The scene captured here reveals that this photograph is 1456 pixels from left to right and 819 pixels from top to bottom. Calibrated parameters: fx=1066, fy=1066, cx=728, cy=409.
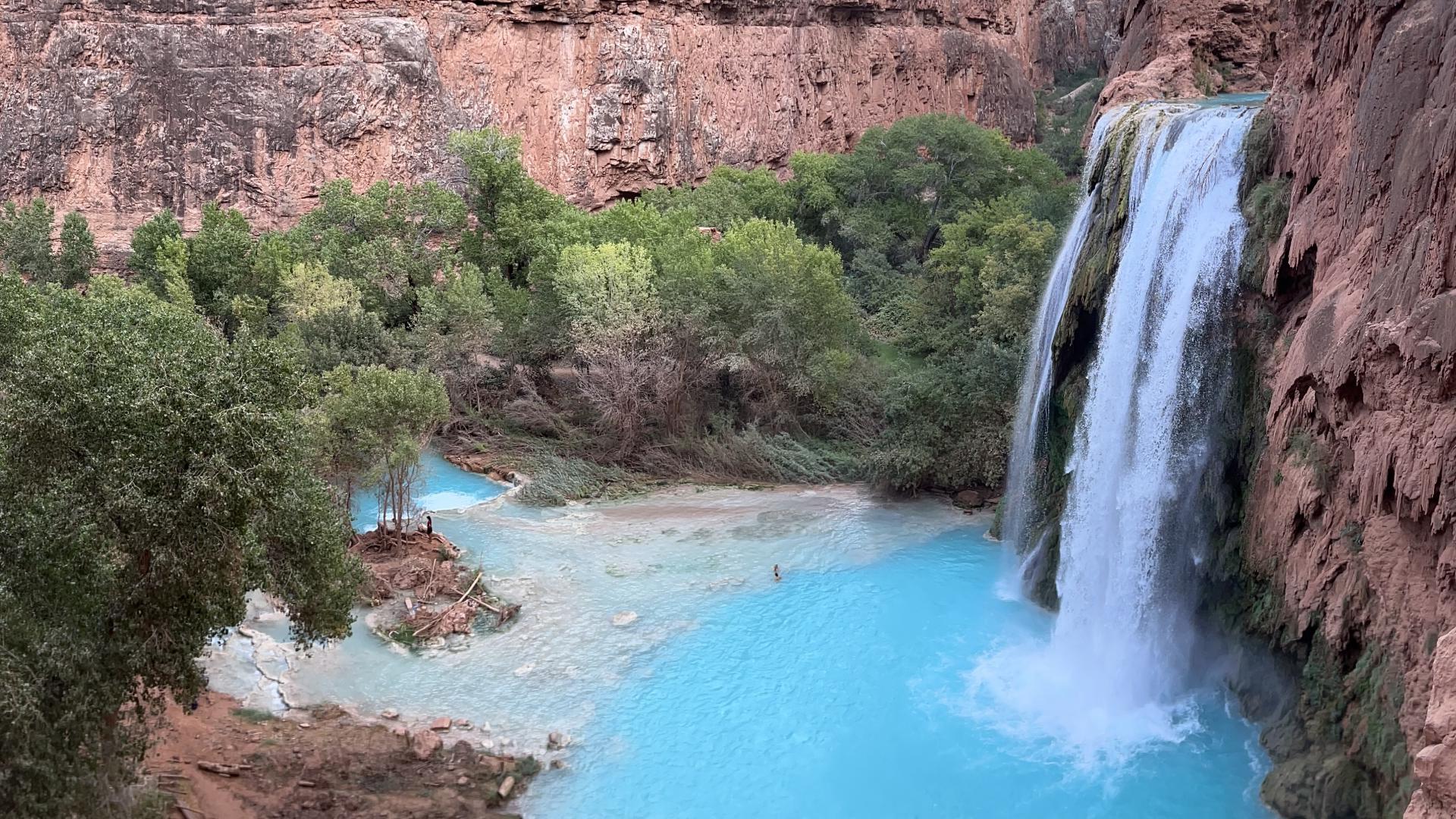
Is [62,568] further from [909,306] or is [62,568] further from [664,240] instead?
[909,306]

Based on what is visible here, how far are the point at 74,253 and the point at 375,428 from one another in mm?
21157

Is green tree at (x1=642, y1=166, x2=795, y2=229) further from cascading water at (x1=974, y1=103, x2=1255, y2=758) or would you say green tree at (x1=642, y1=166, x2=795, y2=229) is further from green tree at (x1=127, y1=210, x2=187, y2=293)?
cascading water at (x1=974, y1=103, x2=1255, y2=758)

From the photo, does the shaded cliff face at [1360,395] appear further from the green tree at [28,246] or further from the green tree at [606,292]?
the green tree at [28,246]

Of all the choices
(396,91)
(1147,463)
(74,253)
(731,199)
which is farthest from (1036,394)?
(74,253)

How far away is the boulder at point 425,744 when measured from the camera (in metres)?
13.7

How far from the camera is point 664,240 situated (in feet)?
96.4

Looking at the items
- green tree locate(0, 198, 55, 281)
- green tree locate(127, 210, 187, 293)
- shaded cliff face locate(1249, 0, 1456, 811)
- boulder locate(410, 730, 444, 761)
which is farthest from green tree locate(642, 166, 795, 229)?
boulder locate(410, 730, 444, 761)

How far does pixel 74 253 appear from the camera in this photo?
34.0m

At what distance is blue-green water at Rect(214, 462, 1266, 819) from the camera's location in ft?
43.7

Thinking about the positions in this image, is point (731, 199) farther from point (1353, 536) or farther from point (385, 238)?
point (1353, 536)

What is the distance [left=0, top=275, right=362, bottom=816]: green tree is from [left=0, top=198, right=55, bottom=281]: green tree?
2833 centimetres

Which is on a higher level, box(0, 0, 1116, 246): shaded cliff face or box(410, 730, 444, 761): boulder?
box(0, 0, 1116, 246): shaded cliff face

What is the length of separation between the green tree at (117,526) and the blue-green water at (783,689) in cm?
540

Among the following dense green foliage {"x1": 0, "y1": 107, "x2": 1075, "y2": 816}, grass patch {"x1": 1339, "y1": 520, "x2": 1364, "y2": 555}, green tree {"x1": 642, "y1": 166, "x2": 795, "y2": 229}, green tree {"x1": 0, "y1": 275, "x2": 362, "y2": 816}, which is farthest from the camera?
green tree {"x1": 642, "y1": 166, "x2": 795, "y2": 229}
